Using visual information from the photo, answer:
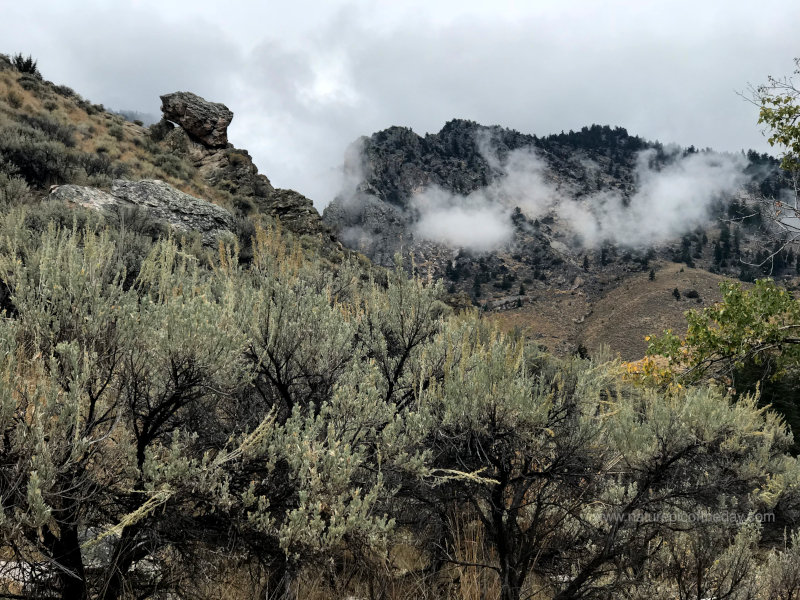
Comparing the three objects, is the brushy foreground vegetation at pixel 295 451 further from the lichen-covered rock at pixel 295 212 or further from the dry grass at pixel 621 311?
the dry grass at pixel 621 311

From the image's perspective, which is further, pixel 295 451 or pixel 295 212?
pixel 295 212

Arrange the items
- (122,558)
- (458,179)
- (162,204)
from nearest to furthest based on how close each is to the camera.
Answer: (122,558)
(162,204)
(458,179)

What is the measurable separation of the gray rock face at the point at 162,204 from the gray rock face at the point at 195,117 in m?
13.3

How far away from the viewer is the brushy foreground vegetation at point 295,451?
8.82 ft

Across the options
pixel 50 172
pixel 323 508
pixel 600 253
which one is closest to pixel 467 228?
pixel 600 253

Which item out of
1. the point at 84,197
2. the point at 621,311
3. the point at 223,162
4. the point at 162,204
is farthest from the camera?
the point at 621,311

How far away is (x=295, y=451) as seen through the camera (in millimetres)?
2980

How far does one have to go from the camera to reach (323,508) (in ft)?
9.34

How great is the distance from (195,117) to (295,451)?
2717cm

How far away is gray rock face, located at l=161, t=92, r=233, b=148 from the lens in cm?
2545

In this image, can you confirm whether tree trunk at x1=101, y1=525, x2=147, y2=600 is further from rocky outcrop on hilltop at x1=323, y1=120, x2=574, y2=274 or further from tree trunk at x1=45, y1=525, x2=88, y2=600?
rocky outcrop on hilltop at x1=323, y1=120, x2=574, y2=274

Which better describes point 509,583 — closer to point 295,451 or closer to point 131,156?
point 295,451

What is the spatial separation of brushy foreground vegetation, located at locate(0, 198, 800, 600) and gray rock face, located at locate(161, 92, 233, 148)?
20.9 meters

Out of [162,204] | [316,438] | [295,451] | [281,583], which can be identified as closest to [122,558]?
[281,583]
